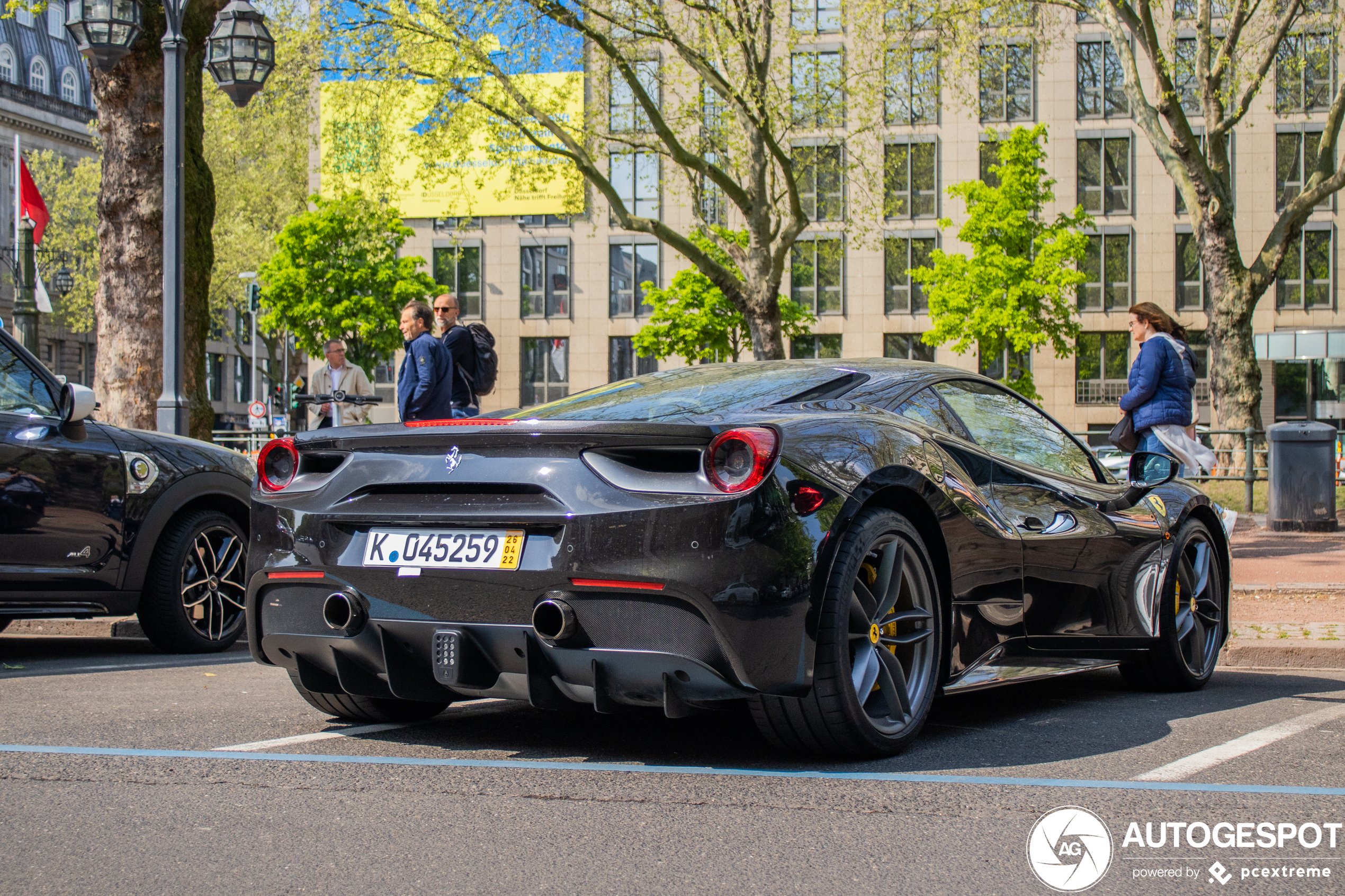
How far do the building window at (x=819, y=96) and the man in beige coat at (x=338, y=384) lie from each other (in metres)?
9.45

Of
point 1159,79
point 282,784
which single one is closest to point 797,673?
point 282,784

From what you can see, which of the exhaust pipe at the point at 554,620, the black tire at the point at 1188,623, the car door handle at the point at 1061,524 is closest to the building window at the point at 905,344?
the black tire at the point at 1188,623

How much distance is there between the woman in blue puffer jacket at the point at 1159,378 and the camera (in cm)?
898

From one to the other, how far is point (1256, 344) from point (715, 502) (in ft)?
153

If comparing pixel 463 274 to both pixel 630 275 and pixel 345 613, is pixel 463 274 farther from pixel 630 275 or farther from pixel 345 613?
pixel 345 613

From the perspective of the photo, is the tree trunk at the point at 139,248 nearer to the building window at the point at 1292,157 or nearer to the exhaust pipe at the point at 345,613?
the exhaust pipe at the point at 345,613

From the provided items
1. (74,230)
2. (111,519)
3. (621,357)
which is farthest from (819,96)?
(74,230)

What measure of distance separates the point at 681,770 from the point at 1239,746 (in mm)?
1838

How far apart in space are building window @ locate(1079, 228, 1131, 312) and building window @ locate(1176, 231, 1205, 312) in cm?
170

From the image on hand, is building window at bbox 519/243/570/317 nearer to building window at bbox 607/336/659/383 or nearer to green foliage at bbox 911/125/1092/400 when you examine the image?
building window at bbox 607/336/659/383

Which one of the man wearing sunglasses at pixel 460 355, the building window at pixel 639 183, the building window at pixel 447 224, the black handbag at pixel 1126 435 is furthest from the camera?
the building window at pixel 447 224

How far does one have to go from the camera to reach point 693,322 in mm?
43562

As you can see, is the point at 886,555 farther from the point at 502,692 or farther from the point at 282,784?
the point at 282,784

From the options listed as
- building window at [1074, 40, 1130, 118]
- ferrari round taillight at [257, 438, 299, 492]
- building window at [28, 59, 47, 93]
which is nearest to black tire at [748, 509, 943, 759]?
ferrari round taillight at [257, 438, 299, 492]
